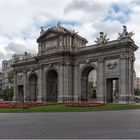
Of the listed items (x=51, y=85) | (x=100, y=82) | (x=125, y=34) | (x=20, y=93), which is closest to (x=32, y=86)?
(x=20, y=93)

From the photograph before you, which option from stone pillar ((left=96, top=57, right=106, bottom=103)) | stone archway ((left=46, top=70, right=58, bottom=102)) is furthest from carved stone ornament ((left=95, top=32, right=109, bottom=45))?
stone archway ((left=46, top=70, right=58, bottom=102))

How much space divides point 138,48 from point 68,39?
16.4 meters

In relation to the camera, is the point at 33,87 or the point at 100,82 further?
the point at 33,87

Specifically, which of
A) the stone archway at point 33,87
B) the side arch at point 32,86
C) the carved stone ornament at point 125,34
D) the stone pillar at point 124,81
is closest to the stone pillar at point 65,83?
the stone pillar at point 124,81

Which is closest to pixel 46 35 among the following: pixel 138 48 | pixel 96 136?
pixel 138 48

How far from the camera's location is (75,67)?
66.4m

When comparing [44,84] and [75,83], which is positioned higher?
[75,83]

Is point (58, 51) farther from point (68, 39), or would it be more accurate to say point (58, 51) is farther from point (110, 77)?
point (110, 77)

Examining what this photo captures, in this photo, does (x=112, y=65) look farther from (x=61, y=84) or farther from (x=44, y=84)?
(x=44, y=84)

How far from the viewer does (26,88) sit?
79.3 m

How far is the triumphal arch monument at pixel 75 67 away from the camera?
2206 inches

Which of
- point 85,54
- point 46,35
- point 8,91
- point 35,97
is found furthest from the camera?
point 8,91

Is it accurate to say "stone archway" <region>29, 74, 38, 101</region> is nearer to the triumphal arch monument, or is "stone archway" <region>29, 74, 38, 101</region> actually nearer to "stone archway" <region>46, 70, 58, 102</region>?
the triumphal arch monument

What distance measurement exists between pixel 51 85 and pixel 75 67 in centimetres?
1040
